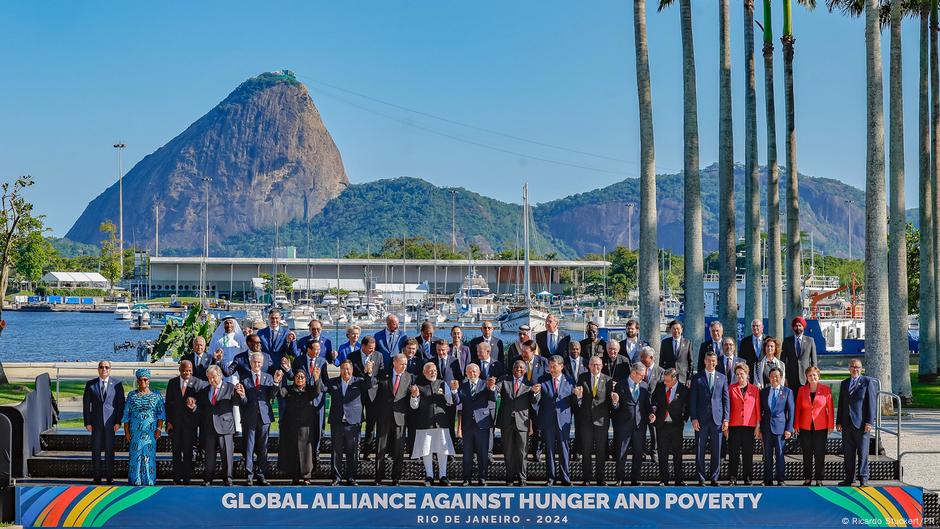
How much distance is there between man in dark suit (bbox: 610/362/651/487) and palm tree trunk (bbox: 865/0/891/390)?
10184 millimetres

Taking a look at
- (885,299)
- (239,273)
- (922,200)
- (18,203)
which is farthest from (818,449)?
(239,273)

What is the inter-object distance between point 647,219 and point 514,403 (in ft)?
34.5

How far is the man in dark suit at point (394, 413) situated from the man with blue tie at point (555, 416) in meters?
1.83

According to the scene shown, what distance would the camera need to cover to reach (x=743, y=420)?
15.1 meters

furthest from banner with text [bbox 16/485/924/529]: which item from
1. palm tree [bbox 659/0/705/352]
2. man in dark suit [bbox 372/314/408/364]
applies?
palm tree [bbox 659/0/705/352]

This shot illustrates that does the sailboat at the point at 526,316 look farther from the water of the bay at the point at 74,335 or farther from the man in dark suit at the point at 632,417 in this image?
the man in dark suit at the point at 632,417

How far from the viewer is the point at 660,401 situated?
49.9 feet

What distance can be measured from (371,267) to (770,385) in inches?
6079

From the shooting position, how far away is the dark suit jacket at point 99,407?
14.8 metres

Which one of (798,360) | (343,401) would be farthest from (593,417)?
(343,401)

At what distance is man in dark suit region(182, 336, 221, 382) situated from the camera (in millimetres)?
15641

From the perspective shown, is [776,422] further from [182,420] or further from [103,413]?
[103,413]

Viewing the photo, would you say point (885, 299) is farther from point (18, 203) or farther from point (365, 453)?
point (18, 203)

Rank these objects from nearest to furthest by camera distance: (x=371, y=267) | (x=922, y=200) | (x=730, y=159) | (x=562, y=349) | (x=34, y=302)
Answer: (x=562, y=349), (x=730, y=159), (x=922, y=200), (x=34, y=302), (x=371, y=267)
